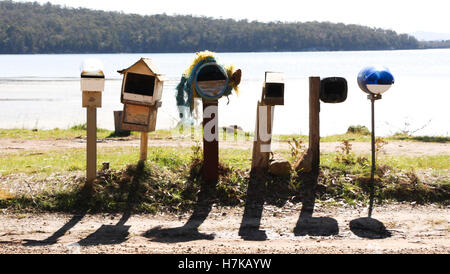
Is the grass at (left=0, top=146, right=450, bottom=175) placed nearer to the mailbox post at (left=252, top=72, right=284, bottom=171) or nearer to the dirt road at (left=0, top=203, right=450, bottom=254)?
the mailbox post at (left=252, top=72, right=284, bottom=171)

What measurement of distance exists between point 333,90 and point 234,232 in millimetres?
2389

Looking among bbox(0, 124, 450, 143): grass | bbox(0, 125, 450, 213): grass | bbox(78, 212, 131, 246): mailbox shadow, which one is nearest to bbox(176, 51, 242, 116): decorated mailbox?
bbox(0, 125, 450, 213): grass

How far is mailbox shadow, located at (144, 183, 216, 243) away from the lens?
609 cm

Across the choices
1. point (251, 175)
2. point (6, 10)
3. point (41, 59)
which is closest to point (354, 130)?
point (251, 175)

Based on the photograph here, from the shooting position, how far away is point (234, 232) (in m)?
6.32

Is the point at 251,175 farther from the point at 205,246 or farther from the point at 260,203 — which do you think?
the point at 205,246

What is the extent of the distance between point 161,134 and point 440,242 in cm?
683

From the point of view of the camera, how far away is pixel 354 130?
12.5m

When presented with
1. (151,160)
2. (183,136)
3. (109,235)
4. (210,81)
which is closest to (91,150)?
(151,160)

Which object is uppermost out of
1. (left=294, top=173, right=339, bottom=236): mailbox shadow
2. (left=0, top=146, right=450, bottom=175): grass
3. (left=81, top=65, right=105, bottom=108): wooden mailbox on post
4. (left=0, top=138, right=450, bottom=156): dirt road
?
(left=81, top=65, right=105, bottom=108): wooden mailbox on post

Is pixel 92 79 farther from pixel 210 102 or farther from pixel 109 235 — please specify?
pixel 109 235

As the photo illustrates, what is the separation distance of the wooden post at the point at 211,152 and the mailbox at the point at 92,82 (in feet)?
4.15

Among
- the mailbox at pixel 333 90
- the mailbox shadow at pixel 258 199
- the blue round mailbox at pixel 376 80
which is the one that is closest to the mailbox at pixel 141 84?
the mailbox shadow at pixel 258 199

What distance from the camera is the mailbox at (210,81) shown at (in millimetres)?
7156
